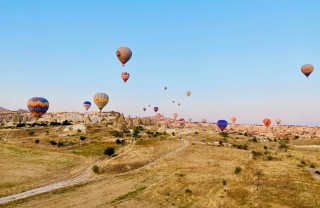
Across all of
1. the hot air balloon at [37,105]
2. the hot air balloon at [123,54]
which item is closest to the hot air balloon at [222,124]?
the hot air balloon at [123,54]

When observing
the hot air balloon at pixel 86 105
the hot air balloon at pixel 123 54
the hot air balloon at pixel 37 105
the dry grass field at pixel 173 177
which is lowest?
the dry grass field at pixel 173 177

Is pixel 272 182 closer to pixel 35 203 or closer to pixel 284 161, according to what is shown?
pixel 284 161

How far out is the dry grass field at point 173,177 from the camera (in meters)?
41.4

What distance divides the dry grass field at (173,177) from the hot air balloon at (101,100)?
6166 centimetres

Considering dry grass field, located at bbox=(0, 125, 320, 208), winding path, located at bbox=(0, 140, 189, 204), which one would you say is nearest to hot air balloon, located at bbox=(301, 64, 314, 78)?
dry grass field, located at bbox=(0, 125, 320, 208)

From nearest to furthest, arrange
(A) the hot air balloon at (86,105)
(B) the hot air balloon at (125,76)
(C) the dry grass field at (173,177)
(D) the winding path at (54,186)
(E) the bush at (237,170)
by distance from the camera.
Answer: (C) the dry grass field at (173,177) → (D) the winding path at (54,186) → (E) the bush at (237,170) → (B) the hot air balloon at (125,76) → (A) the hot air balloon at (86,105)

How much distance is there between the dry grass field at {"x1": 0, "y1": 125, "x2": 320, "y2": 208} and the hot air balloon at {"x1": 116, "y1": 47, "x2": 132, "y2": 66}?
2870cm

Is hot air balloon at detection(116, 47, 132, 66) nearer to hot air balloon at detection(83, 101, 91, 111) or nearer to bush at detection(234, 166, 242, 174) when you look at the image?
bush at detection(234, 166, 242, 174)

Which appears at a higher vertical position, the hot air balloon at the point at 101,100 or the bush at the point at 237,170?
the hot air balloon at the point at 101,100

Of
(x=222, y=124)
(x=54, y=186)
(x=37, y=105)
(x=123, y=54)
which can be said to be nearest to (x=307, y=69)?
(x=222, y=124)

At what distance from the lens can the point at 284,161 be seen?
64688 millimetres

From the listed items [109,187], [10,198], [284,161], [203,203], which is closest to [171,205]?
[203,203]

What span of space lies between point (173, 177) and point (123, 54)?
57464 millimetres

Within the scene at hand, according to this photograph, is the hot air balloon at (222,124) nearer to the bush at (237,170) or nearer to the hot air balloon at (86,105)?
the bush at (237,170)
